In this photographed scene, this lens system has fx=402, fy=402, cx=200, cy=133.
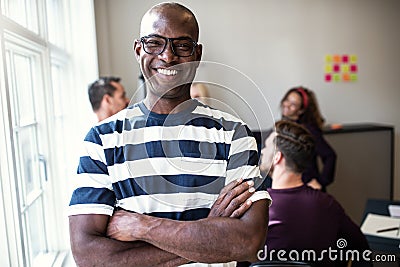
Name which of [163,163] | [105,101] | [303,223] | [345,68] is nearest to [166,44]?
[163,163]

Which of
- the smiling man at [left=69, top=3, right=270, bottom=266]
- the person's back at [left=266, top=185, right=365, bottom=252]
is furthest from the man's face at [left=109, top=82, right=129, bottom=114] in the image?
the smiling man at [left=69, top=3, right=270, bottom=266]

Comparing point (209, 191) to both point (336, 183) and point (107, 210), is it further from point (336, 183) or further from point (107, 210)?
A: point (336, 183)

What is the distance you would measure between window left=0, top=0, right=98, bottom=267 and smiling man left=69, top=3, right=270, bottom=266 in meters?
0.35

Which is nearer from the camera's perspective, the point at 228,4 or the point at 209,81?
the point at 209,81

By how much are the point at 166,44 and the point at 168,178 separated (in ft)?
0.97

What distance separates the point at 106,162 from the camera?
2.94ft

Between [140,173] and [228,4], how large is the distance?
8.67 feet

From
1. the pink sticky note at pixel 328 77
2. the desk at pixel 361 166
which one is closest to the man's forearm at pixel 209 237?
the desk at pixel 361 166

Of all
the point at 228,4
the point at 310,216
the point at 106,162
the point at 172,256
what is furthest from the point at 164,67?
the point at 228,4

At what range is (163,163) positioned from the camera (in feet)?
3.00

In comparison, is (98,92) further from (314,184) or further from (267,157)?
(314,184)

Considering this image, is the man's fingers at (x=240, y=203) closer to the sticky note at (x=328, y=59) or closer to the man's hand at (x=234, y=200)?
the man's hand at (x=234, y=200)

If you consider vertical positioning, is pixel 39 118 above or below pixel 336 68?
below

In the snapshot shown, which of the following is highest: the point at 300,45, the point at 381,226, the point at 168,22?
the point at 300,45
